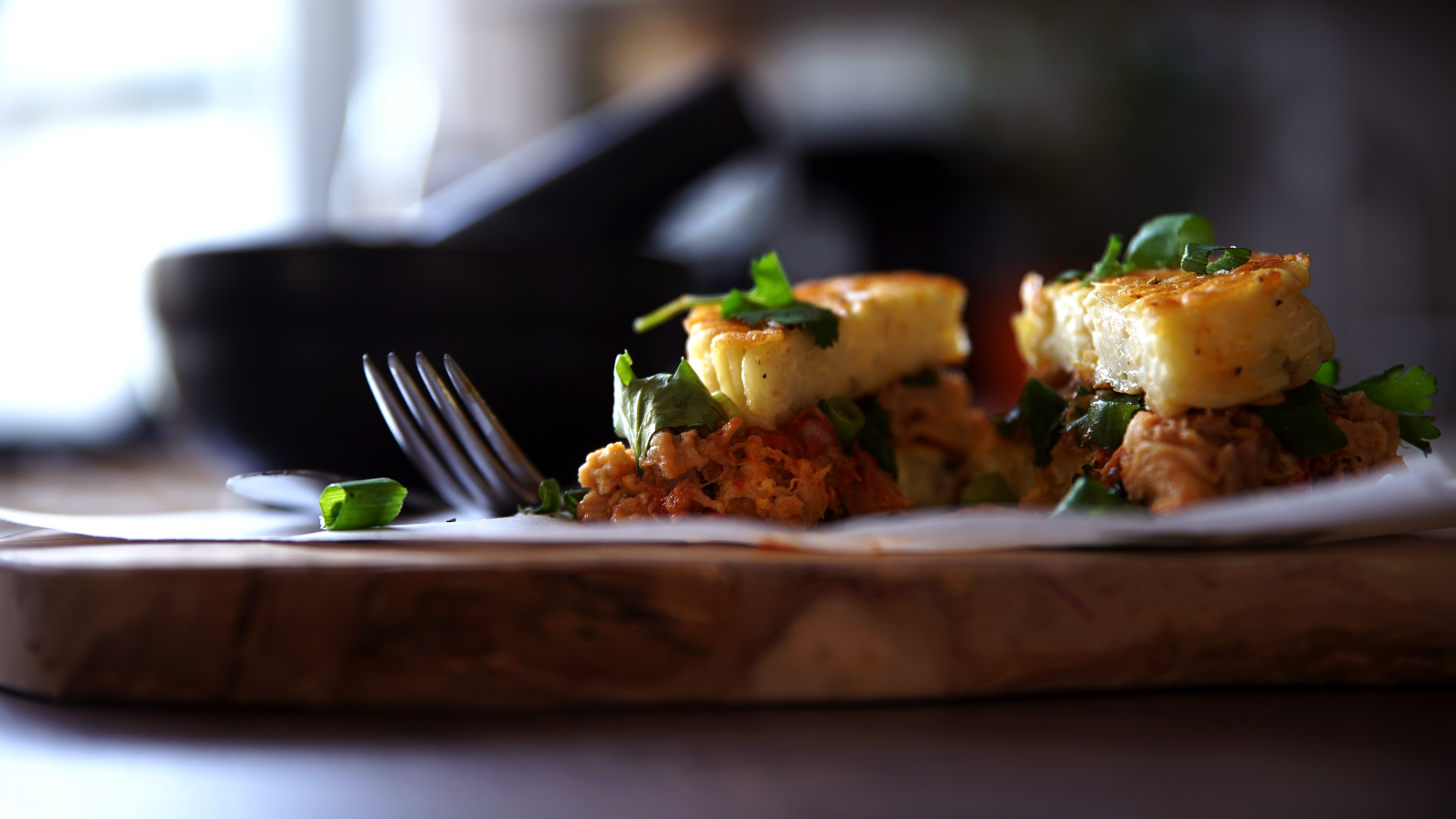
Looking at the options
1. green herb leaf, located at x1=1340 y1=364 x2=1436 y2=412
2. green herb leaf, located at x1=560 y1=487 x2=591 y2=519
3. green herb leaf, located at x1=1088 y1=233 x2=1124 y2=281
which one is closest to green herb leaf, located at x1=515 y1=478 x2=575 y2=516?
green herb leaf, located at x1=560 y1=487 x2=591 y2=519

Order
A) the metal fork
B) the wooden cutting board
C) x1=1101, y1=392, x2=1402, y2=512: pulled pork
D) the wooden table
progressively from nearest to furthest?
the wooden table
the wooden cutting board
x1=1101, y1=392, x2=1402, y2=512: pulled pork
the metal fork

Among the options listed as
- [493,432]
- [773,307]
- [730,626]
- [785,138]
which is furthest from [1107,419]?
[785,138]

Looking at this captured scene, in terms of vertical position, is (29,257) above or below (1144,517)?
below

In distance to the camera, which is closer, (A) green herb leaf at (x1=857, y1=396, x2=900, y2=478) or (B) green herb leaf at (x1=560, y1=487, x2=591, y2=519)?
(B) green herb leaf at (x1=560, y1=487, x2=591, y2=519)

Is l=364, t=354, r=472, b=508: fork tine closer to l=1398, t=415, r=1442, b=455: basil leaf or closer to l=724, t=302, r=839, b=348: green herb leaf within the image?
l=724, t=302, r=839, b=348: green herb leaf

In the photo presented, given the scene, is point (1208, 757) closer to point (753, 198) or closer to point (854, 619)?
point (854, 619)

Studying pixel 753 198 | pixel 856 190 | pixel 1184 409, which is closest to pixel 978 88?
pixel 856 190

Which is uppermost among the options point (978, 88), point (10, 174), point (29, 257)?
point (978, 88)
